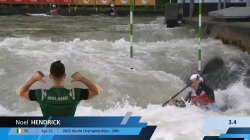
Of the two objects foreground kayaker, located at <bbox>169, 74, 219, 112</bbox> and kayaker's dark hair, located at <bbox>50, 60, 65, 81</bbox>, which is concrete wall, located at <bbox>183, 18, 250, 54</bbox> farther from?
kayaker's dark hair, located at <bbox>50, 60, 65, 81</bbox>

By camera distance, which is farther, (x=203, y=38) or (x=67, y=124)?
(x=203, y=38)

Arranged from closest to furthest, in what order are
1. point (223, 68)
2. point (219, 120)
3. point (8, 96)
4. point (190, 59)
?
1. point (219, 120)
2. point (8, 96)
3. point (223, 68)
4. point (190, 59)

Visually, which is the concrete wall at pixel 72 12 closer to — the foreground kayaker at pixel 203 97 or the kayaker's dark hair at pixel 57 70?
the foreground kayaker at pixel 203 97

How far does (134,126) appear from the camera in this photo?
8.97 ft

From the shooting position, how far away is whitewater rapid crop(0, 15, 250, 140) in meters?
5.33

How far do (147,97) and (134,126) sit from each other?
375 cm

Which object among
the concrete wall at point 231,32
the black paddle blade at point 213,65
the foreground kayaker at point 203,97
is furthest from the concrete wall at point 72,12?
the foreground kayaker at point 203,97

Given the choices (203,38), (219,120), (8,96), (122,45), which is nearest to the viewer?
(219,120)

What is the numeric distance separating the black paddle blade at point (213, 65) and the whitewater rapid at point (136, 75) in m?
0.13

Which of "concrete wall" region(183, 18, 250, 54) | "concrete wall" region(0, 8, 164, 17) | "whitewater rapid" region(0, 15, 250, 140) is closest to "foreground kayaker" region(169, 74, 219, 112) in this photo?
"whitewater rapid" region(0, 15, 250, 140)

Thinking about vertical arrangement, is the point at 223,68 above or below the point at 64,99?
below

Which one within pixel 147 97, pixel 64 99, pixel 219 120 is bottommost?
pixel 147 97

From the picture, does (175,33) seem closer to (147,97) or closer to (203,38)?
(203,38)

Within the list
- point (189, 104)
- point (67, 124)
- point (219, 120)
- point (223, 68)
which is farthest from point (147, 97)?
point (67, 124)
